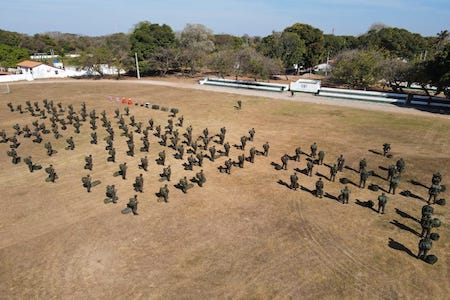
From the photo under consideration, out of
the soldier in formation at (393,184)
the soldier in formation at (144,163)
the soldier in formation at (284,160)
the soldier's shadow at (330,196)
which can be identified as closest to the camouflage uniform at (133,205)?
the soldier in formation at (144,163)

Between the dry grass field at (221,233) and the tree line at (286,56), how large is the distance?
24233mm

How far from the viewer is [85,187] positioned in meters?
20.3

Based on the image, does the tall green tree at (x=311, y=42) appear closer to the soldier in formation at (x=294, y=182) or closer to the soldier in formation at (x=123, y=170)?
the soldier in formation at (x=294, y=182)

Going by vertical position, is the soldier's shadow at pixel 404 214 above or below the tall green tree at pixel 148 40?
below

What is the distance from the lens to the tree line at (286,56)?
48500 mm

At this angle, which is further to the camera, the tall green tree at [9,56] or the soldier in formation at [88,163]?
the tall green tree at [9,56]

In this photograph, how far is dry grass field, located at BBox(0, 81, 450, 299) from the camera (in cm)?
1232

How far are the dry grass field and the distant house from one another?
58.2 metres

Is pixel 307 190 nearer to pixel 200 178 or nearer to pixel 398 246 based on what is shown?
pixel 398 246

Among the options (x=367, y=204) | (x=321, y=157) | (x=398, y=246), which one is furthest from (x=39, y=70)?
(x=398, y=246)

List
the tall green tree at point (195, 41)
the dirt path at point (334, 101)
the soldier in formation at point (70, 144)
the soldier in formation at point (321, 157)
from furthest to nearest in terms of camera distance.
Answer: the tall green tree at point (195, 41) → the dirt path at point (334, 101) → the soldier in formation at point (70, 144) → the soldier in formation at point (321, 157)

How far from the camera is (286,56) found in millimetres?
72562

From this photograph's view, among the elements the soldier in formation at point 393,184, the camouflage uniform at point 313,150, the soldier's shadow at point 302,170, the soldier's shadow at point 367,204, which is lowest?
the soldier's shadow at point 367,204

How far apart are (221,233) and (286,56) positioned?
64478 millimetres
